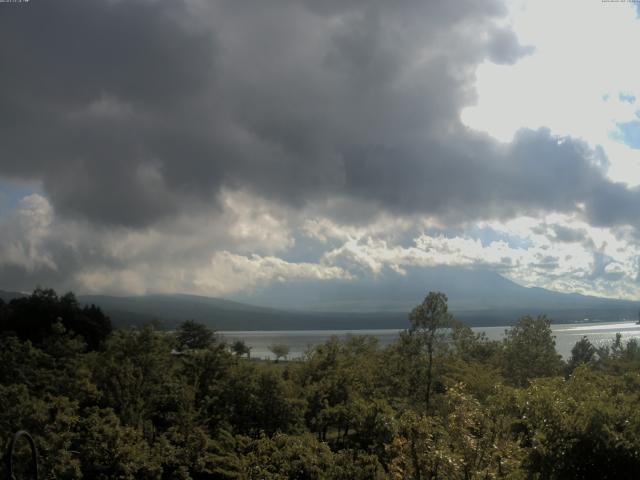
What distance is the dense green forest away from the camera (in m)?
11.7

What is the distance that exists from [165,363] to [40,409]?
10269 millimetres

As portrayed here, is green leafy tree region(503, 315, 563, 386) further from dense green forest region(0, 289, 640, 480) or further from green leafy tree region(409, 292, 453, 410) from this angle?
green leafy tree region(409, 292, 453, 410)

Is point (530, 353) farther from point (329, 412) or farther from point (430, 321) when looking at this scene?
point (329, 412)

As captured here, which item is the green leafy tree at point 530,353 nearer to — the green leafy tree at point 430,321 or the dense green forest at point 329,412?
the dense green forest at point 329,412

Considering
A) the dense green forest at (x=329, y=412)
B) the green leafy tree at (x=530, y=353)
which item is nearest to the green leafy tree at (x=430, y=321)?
the dense green forest at (x=329, y=412)

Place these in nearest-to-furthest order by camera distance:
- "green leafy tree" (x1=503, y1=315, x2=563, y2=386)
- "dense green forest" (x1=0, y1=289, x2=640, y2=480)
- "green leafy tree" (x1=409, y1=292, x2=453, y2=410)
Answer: "dense green forest" (x1=0, y1=289, x2=640, y2=480)
"green leafy tree" (x1=409, y1=292, x2=453, y2=410)
"green leafy tree" (x1=503, y1=315, x2=563, y2=386)

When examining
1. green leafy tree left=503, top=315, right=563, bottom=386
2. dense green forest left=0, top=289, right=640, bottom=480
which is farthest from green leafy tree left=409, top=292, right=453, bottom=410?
green leafy tree left=503, top=315, right=563, bottom=386

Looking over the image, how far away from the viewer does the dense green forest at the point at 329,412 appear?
1166 cm

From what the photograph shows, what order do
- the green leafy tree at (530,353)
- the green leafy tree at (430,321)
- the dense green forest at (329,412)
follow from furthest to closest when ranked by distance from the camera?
1. the green leafy tree at (530,353)
2. the green leafy tree at (430,321)
3. the dense green forest at (329,412)

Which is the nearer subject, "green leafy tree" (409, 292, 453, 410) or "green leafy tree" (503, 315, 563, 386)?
"green leafy tree" (409, 292, 453, 410)

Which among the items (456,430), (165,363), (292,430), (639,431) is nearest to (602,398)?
(639,431)

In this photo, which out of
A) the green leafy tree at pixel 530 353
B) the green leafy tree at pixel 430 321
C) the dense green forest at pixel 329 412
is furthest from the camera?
the green leafy tree at pixel 530 353

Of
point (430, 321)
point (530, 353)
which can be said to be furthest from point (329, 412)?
point (530, 353)

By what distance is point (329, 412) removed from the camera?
26.2 m
